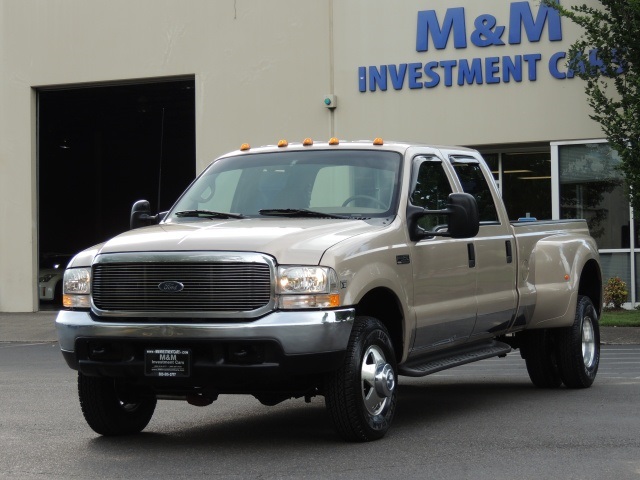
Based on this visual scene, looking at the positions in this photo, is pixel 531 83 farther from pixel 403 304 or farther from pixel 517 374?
pixel 403 304

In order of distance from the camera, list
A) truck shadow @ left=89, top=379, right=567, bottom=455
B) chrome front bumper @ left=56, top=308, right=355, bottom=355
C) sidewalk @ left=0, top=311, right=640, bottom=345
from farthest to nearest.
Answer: sidewalk @ left=0, top=311, right=640, bottom=345, truck shadow @ left=89, top=379, right=567, bottom=455, chrome front bumper @ left=56, top=308, right=355, bottom=355

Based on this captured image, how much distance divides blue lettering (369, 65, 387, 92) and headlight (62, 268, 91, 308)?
52.7ft

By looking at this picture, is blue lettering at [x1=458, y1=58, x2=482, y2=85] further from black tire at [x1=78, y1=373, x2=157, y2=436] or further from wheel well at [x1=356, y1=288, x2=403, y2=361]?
black tire at [x1=78, y1=373, x2=157, y2=436]

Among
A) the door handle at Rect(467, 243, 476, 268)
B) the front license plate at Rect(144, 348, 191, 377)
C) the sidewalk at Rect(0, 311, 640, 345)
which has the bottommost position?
the sidewalk at Rect(0, 311, 640, 345)

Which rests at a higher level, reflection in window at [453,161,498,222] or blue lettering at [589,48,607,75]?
blue lettering at [589,48,607,75]

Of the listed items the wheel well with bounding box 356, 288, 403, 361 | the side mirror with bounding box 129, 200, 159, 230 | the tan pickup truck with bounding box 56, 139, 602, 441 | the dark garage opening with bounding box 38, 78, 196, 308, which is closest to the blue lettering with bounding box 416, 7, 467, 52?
the dark garage opening with bounding box 38, 78, 196, 308

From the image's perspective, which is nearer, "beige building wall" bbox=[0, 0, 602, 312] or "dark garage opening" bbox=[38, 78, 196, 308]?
"beige building wall" bbox=[0, 0, 602, 312]

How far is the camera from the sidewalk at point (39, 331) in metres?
18.3

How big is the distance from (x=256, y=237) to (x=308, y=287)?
0.50m

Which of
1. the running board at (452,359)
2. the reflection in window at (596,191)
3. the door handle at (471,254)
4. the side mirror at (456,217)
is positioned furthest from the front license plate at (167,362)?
the reflection in window at (596,191)

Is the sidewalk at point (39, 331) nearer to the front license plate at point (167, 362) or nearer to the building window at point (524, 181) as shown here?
the building window at point (524, 181)

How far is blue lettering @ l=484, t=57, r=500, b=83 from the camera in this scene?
2309 centimetres

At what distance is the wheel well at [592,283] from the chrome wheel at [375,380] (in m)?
4.04

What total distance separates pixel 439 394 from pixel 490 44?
12808 mm
